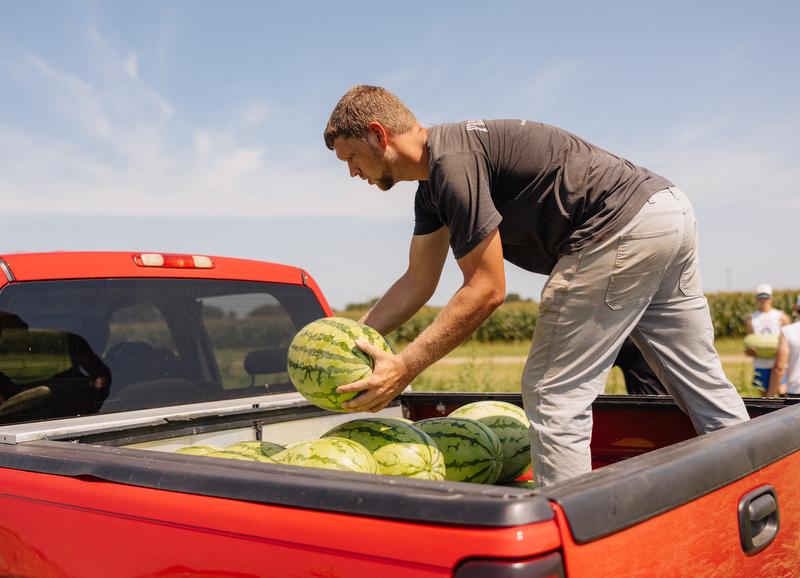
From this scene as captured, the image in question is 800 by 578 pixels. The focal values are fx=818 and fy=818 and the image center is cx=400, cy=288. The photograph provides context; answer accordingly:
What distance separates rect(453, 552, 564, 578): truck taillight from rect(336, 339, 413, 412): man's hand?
1.39 m

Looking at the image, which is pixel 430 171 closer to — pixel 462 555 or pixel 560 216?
pixel 560 216

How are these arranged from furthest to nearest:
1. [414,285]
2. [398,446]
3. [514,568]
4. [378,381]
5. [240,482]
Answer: [414,285]
[378,381]
[398,446]
[240,482]
[514,568]

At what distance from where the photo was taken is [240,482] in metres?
1.90

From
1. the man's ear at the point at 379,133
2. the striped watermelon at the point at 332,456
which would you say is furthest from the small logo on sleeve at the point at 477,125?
the striped watermelon at the point at 332,456

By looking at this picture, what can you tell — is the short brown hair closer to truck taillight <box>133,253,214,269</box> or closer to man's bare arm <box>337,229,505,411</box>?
man's bare arm <box>337,229,505,411</box>

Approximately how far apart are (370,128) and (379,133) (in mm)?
40

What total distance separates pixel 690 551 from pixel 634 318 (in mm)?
1452

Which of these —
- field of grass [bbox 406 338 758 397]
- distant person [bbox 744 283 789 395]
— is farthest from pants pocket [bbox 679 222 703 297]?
field of grass [bbox 406 338 758 397]

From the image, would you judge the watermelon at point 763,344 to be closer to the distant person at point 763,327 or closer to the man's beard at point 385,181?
the distant person at point 763,327

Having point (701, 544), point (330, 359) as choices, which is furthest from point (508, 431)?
point (701, 544)

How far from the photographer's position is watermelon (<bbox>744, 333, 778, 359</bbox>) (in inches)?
344

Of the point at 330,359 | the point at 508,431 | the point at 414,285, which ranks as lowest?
the point at 508,431

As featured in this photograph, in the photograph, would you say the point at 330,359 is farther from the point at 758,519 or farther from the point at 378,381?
the point at 758,519

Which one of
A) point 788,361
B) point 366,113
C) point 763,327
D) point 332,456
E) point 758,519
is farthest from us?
point 763,327
